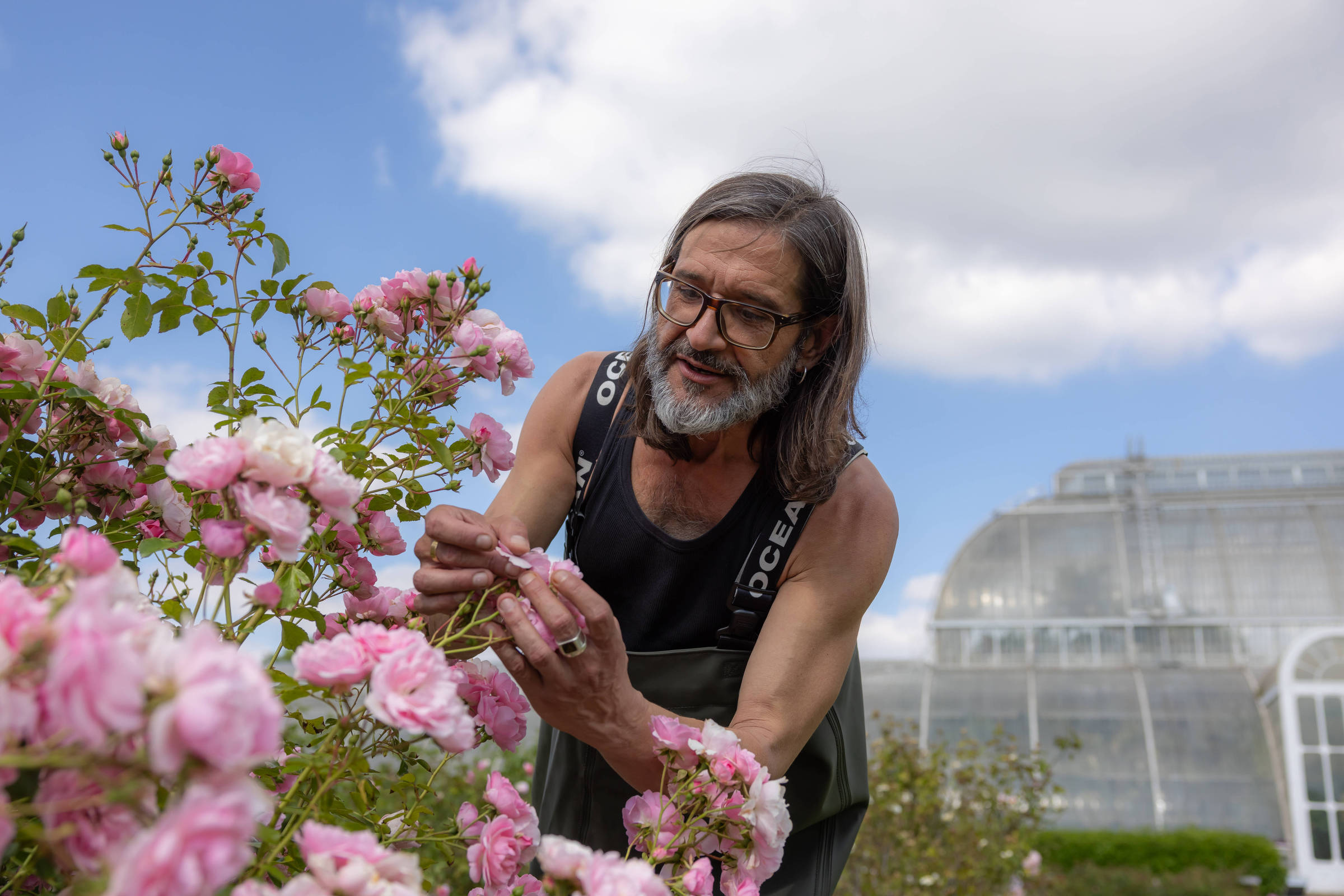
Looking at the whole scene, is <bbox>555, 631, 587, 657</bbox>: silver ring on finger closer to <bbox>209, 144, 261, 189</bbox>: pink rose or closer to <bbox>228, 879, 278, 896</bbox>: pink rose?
<bbox>228, 879, 278, 896</bbox>: pink rose

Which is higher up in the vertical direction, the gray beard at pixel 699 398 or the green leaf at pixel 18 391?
the gray beard at pixel 699 398

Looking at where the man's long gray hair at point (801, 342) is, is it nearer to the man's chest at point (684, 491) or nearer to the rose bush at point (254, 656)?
the man's chest at point (684, 491)

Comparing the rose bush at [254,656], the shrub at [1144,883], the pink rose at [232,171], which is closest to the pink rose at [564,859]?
the rose bush at [254,656]

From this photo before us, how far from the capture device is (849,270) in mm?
2348

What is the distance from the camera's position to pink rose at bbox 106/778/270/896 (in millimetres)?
555

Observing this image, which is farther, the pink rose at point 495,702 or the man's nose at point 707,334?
the man's nose at point 707,334

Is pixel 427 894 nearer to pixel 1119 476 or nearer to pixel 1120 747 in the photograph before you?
pixel 1120 747

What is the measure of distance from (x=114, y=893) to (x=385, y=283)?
1.17 m

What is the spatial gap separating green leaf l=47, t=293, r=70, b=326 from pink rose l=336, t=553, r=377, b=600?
21.5 inches

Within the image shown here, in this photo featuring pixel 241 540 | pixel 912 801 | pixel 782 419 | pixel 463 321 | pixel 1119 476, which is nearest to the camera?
pixel 241 540

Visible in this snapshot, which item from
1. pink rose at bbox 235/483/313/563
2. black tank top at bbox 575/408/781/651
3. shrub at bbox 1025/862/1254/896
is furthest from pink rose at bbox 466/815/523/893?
shrub at bbox 1025/862/1254/896

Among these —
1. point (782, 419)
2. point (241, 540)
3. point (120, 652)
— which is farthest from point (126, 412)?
point (782, 419)

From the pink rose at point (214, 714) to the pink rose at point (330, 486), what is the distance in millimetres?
372

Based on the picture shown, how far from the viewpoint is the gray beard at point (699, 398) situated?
2.14 meters
